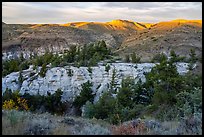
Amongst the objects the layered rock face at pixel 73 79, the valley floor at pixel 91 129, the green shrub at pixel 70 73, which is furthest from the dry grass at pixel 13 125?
the green shrub at pixel 70 73

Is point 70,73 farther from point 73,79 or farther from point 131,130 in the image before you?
point 131,130

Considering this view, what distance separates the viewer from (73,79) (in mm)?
36406

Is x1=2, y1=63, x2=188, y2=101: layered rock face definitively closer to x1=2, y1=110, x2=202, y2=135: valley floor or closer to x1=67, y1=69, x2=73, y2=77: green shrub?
x1=67, y1=69, x2=73, y2=77: green shrub

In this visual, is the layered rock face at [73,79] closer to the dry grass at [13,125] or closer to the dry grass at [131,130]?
the dry grass at [131,130]

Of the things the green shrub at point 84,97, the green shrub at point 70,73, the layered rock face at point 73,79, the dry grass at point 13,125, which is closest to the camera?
the dry grass at point 13,125

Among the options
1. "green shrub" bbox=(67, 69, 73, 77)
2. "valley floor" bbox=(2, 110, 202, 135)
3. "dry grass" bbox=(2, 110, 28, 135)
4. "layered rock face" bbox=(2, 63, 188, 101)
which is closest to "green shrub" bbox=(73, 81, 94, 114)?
"layered rock face" bbox=(2, 63, 188, 101)

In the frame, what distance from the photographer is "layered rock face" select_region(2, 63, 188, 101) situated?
35406 millimetres

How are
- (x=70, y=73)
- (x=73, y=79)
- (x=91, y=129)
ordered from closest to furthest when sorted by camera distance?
(x=91, y=129) < (x=73, y=79) < (x=70, y=73)

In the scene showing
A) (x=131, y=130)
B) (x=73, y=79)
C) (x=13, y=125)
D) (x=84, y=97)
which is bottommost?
(x=84, y=97)

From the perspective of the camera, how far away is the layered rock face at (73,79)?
116 ft

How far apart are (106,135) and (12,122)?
174 centimetres

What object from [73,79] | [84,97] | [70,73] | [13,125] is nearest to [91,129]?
[13,125]

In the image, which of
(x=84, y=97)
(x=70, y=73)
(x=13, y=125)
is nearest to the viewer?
(x=13, y=125)

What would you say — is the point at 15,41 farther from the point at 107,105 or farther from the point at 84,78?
the point at 107,105
